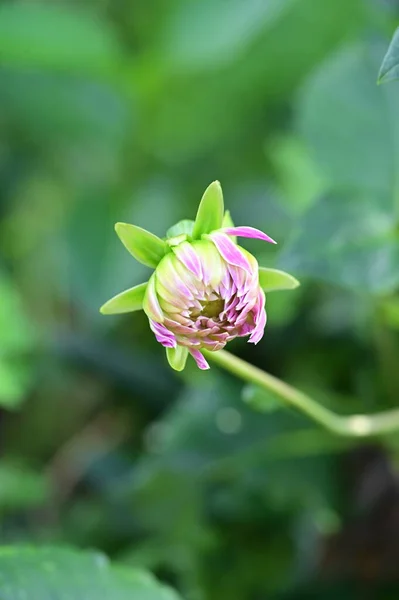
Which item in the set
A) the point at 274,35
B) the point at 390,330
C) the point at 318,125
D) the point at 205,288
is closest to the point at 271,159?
the point at 274,35

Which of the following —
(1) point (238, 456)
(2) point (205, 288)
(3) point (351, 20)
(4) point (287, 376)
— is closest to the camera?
(2) point (205, 288)

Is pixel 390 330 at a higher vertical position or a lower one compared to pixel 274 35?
lower

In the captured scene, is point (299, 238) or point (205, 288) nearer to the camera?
point (205, 288)

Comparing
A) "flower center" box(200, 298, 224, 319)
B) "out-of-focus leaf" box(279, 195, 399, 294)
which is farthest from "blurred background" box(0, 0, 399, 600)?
"flower center" box(200, 298, 224, 319)

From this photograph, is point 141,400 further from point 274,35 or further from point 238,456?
→ point 274,35

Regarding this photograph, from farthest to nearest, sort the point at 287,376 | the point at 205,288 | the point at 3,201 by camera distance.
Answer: the point at 3,201 → the point at 287,376 → the point at 205,288

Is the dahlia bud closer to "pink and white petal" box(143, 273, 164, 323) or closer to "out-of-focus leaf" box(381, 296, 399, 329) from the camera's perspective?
"pink and white petal" box(143, 273, 164, 323)

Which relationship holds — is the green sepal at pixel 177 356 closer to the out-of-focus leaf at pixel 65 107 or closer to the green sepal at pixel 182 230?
the green sepal at pixel 182 230
